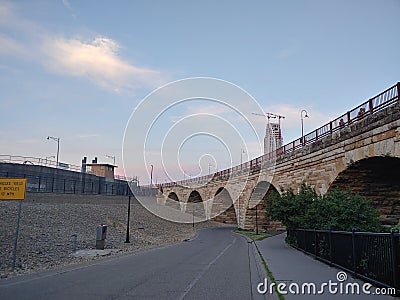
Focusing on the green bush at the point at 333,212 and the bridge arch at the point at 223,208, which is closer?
the green bush at the point at 333,212

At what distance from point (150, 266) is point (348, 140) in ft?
35.7

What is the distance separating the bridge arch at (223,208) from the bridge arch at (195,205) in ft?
8.83

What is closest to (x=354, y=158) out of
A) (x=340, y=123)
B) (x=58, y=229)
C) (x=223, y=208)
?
(x=340, y=123)

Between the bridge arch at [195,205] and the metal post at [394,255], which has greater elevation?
the bridge arch at [195,205]

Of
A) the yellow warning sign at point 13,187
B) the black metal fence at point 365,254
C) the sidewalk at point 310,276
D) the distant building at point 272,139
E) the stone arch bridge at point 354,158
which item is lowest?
the sidewalk at point 310,276

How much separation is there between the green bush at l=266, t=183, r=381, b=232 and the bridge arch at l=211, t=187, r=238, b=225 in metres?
36.9

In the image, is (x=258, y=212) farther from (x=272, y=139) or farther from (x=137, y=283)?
(x=137, y=283)

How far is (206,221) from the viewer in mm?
68750

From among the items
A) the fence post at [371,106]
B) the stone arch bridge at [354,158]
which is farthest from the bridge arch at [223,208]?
the fence post at [371,106]

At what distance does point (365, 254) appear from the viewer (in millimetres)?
9812

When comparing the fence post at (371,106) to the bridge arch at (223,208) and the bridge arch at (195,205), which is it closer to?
the bridge arch at (223,208)

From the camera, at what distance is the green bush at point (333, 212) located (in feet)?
55.2

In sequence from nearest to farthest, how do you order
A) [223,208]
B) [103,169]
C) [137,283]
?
[137,283] → [223,208] → [103,169]

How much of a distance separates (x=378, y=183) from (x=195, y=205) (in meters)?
59.5
